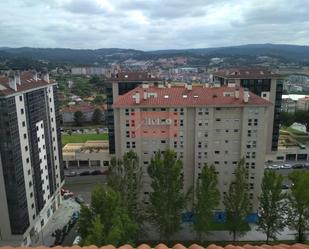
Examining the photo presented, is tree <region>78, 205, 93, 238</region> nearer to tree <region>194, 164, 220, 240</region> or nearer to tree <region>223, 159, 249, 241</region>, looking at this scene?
tree <region>194, 164, 220, 240</region>

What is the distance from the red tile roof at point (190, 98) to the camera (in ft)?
127

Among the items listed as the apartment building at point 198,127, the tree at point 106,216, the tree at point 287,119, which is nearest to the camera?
the tree at point 106,216

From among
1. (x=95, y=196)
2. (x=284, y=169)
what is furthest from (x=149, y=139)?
(x=284, y=169)

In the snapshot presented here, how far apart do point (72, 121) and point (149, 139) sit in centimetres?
6908

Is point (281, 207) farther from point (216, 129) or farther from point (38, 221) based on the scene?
point (38, 221)

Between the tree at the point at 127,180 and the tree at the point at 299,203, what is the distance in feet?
54.4

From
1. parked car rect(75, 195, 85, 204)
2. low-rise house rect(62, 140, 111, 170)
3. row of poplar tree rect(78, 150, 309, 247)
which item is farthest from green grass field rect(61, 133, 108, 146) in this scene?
row of poplar tree rect(78, 150, 309, 247)

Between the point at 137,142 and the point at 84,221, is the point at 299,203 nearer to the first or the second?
the point at 137,142

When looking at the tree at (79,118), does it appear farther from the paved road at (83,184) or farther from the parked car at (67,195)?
the parked car at (67,195)

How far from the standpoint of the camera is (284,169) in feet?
202

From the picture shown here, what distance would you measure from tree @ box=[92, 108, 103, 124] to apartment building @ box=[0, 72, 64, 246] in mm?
58632

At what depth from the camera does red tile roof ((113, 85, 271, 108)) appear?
127 feet

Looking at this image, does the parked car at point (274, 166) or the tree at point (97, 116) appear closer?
the parked car at point (274, 166)

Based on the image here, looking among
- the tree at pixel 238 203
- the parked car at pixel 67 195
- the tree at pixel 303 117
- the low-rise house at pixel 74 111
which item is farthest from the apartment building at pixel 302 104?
the parked car at pixel 67 195
